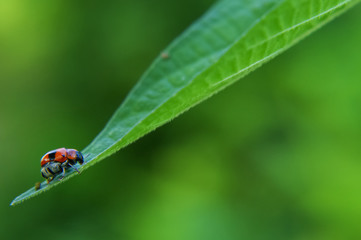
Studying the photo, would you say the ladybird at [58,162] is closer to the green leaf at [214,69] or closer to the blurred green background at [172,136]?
the green leaf at [214,69]

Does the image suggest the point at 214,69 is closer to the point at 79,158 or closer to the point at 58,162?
the point at 79,158

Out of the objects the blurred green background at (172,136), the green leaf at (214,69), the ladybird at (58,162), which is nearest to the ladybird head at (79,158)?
the ladybird at (58,162)

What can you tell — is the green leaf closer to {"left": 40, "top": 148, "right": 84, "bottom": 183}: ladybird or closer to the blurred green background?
{"left": 40, "top": 148, "right": 84, "bottom": 183}: ladybird

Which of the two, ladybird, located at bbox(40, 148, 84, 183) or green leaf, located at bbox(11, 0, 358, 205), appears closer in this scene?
green leaf, located at bbox(11, 0, 358, 205)

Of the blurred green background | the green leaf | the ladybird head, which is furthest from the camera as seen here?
the blurred green background

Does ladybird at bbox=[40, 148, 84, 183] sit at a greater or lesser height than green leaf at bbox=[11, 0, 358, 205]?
greater

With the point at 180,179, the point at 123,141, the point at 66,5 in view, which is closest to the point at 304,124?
the point at 180,179

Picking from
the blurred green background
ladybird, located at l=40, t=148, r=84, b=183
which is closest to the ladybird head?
ladybird, located at l=40, t=148, r=84, b=183
